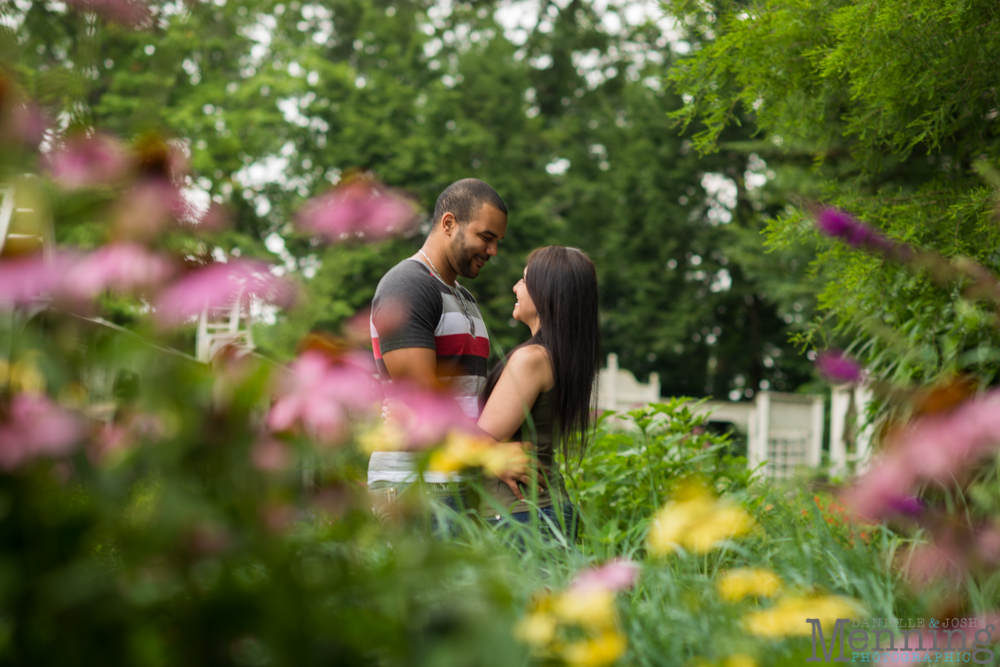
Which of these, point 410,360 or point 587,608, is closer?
point 587,608

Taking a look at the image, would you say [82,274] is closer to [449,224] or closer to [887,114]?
[449,224]

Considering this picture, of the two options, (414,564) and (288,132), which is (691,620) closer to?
(414,564)

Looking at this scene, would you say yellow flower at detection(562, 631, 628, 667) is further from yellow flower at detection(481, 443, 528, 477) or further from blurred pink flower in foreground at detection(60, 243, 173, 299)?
blurred pink flower in foreground at detection(60, 243, 173, 299)

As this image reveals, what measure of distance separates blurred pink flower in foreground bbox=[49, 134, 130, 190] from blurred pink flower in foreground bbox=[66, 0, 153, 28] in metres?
0.17

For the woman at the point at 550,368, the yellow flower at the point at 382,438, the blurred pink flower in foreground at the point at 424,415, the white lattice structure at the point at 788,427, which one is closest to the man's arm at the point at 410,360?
the woman at the point at 550,368

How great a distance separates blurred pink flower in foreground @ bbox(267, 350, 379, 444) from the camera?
786mm

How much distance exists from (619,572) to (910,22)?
85.0 inches

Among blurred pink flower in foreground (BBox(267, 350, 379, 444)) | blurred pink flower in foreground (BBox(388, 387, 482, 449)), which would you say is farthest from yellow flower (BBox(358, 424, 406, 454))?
blurred pink flower in foreground (BBox(267, 350, 379, 444))

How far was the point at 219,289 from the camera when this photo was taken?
0.77 m

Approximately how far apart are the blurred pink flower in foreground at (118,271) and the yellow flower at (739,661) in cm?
80

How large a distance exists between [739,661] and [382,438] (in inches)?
22.6

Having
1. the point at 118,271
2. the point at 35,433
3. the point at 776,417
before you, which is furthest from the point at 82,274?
the point at 776,417

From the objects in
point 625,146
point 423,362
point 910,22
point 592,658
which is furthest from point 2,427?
point 625,146

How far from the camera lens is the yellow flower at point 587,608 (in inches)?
33.0
